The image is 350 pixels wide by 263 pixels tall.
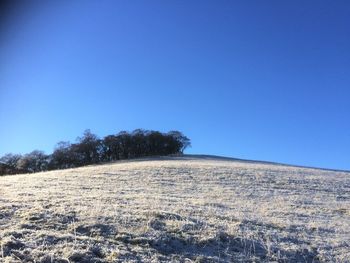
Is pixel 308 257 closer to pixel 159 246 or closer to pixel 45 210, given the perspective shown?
pixel 159 246

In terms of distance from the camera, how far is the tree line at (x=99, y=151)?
4836cm

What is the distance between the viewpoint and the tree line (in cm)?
4836

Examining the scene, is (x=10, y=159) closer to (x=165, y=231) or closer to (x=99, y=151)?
(x=99, y=151)

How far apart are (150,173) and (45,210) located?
1780 centimetres

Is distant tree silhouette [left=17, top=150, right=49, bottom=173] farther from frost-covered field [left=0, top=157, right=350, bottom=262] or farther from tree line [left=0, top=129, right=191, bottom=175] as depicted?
frost-covered field [left=0, top=157, right=350, bottom=262]

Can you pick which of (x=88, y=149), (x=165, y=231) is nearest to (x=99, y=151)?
(x=88, y=149)

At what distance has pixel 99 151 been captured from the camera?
52438 millimetres

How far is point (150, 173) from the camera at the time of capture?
29031mm

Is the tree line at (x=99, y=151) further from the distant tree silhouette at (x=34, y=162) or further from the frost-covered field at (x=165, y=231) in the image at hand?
the frost-covered field at (x=165, y=231)

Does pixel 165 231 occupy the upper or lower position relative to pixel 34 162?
lower

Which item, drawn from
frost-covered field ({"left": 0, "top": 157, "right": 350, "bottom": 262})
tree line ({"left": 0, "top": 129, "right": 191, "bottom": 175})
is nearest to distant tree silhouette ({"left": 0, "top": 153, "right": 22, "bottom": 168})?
tree line ({"left": 0, "top": 129, "right": 191, "bottom": 175})

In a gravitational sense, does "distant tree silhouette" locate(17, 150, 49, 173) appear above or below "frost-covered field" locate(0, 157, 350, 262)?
above

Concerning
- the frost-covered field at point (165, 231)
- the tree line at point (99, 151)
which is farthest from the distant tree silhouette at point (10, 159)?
the frost-covered field at point (165, 231)

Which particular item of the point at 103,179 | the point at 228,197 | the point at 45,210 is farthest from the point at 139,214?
the point at 103,179
